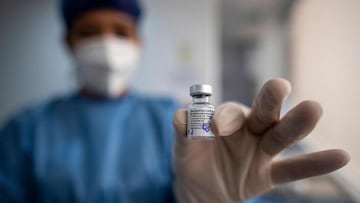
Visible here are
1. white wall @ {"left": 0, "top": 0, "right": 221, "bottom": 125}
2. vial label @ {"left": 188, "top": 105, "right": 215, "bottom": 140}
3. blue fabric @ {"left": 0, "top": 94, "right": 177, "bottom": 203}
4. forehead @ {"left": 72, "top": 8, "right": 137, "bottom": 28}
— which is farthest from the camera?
white wall @ {"left": 0, "top": 0, "right": 221, "bottom": 125}

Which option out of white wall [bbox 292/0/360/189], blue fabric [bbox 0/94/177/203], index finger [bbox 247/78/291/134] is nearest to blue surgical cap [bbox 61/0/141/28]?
blue fabric [bbox 0/94/177/203]

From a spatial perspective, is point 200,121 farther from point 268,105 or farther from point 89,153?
point 89,153

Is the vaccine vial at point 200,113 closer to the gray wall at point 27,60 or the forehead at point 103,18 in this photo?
the forehead at point 103,18

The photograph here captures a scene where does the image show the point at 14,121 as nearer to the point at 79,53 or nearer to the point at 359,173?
the point at 79,53

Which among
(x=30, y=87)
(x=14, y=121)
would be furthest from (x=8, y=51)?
(x=14, y=121)

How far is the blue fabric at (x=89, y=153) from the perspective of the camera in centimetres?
78

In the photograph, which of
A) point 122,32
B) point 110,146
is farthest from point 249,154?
point 122,32

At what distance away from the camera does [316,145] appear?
600 millimetres

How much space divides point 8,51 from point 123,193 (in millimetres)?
1006

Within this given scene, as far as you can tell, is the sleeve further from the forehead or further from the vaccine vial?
the vaccine vial

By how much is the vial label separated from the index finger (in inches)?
3.3

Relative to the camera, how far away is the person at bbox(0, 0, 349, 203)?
1.60 ft

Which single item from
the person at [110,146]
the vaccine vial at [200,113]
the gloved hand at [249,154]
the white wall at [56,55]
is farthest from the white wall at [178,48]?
the vaccine vial at [200,113]

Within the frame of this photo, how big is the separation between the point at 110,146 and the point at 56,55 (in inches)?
29.1
